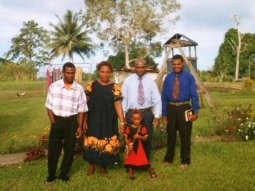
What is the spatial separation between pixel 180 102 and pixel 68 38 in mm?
48416

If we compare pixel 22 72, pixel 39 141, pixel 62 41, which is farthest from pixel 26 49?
pixel 39 141

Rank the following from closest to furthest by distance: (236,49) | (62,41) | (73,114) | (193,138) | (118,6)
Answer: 1. (73,114)
2. (193,138)
3. (118,6)
4. (236,49)
5. (62,41)

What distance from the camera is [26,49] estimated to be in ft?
212

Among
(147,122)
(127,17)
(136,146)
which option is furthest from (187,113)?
(127,17)

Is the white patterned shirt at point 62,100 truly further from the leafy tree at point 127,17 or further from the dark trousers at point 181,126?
the leafy tree at point 127,17

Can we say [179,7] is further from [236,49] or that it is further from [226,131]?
[226,131]

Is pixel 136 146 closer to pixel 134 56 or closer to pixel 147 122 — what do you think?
pixel 147 122

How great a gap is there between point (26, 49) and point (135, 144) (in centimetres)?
6081

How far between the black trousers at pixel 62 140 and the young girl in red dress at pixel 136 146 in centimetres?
90

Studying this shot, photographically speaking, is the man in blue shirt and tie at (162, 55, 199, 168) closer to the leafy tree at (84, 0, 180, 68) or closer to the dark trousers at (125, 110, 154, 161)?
the dark trousers at (125, 110, 154, 161)

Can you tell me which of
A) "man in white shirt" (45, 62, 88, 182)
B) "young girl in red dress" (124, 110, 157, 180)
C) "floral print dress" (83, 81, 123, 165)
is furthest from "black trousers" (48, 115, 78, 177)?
"young girl in red dress" (124, 110, 157, 180)

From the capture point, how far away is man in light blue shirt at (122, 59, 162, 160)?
271 inches

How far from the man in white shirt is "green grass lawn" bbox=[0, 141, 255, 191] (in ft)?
1.29

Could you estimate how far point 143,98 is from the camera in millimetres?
6895
